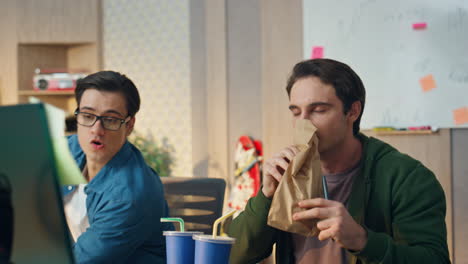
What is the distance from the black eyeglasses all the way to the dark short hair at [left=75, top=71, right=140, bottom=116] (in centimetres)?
7

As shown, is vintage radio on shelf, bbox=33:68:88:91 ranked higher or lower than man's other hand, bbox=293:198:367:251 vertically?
higher

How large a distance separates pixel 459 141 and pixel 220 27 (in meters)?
1.78

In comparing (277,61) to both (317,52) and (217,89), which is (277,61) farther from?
(217,89)

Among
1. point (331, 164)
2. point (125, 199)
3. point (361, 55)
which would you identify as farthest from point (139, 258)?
point (361, 55)

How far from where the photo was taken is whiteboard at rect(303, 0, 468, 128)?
3333 mm

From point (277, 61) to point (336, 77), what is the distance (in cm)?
242

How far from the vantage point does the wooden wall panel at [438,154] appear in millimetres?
3348

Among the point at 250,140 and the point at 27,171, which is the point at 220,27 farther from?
the point at 27,171

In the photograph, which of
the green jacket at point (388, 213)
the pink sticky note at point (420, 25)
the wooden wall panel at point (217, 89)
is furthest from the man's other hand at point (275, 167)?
the wooden wall panel at point (217, 89)

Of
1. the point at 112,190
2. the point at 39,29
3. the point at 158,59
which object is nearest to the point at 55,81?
the point at 39,29

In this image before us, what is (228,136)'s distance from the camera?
4.09m

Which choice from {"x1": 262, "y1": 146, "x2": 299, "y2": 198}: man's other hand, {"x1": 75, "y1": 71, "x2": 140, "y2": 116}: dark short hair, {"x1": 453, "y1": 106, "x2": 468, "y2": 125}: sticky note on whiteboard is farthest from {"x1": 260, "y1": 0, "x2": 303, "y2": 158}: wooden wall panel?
{"x1": 262, "y1": 146, "x2": 299, "y2": 198}: man's other hand

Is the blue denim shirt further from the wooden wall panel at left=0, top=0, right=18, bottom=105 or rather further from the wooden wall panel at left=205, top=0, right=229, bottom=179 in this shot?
the wooden wall panel at left=0, top=0, right=18, bottom=105

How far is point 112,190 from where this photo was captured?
4.80 ft
